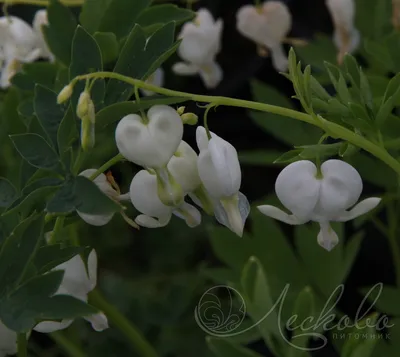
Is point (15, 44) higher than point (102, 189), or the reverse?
point (102, 189)

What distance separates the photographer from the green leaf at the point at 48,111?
634 millimetres

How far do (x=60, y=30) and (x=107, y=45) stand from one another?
0.26 feet

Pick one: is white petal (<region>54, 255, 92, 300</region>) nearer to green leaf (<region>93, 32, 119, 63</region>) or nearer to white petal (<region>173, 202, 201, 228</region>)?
white petal (<region>173, 202, 201, 228</region>)

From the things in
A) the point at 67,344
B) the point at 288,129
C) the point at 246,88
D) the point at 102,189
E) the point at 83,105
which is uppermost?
the point at 83,105

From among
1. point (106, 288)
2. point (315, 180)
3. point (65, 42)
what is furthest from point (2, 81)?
point (315, 180)

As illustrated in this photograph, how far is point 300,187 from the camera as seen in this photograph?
63cm

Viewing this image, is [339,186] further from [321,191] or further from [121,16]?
[121,16]

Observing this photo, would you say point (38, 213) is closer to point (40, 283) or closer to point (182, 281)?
point (40, 283)

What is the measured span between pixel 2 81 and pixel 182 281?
507 millimetres

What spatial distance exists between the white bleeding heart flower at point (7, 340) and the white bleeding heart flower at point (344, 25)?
66cm

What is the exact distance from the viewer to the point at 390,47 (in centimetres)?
80

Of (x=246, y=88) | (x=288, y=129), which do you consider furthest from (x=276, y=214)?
(x=246, y=88)

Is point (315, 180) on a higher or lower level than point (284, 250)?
higher

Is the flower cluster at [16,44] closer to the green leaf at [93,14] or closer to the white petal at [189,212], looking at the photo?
the green leaf at [93,14]
